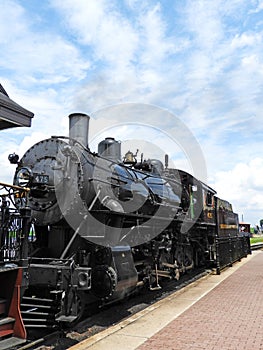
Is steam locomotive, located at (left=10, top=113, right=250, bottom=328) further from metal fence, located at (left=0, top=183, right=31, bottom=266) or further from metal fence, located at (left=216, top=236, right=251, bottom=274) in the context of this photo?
metal fence, located at (left=216, top=236, right=251, bottom=274)

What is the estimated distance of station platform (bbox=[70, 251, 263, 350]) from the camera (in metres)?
5.47

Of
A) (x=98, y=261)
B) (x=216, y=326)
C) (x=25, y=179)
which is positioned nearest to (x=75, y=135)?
(x=25, y=179)

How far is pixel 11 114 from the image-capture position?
4477 mm

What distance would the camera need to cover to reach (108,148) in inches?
361

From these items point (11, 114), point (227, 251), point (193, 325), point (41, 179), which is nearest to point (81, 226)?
point (41, 179)

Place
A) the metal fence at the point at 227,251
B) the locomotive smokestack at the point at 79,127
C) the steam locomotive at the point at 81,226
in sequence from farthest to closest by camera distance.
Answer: the metal fence at the point at 227,251
the locomotive smokestack at the point at 79,127
the steam locomotive at the point at 81,226

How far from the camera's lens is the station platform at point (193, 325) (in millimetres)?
5473

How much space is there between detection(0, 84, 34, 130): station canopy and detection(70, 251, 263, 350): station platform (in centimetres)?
331

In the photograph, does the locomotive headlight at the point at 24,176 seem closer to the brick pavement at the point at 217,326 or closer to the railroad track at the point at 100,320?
the railroad track at the point at 100,320

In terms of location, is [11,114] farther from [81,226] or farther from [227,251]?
[227,251]

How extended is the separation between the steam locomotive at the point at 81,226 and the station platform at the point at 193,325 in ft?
2.06

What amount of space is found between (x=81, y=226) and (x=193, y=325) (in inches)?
105

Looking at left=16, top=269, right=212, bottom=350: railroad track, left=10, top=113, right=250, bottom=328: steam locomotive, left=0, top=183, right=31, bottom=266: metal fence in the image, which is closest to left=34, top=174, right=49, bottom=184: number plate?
left=10, top=113, right=250, bottom=328: steam locomotive

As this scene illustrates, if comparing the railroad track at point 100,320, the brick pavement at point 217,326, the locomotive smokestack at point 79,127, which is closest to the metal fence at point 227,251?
the railroad track at point 100,320
